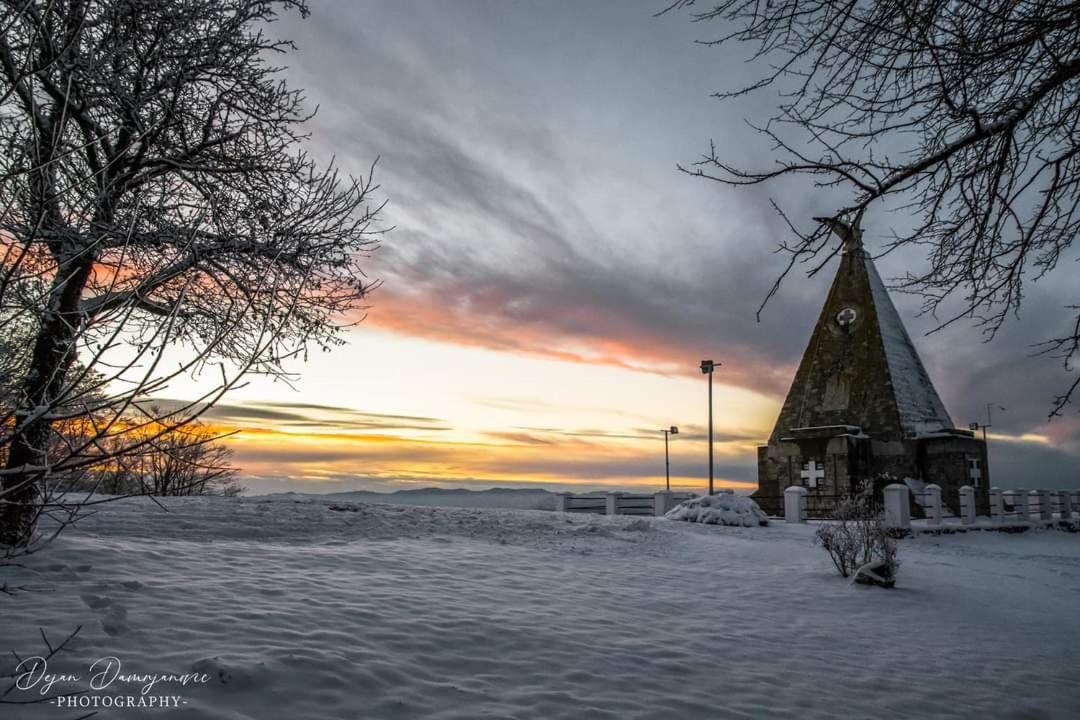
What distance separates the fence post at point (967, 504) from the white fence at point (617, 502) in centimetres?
847

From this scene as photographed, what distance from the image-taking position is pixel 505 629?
598 cm

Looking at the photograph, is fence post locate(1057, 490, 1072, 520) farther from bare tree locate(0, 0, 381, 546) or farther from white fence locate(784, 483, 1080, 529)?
bare tree locate(0, 0, 381, 546)

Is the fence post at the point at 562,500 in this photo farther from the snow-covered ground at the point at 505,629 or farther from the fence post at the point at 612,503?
the snow-covered ground at the point at 505,629

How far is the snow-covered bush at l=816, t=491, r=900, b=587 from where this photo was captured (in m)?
9.73

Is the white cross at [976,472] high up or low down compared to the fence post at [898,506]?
up

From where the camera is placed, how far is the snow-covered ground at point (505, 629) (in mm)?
4348

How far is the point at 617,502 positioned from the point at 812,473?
6.98 m

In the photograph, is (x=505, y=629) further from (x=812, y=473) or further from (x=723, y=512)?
(x=812, y=473)

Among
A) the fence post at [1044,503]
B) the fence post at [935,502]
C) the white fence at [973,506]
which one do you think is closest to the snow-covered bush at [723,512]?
the white fence at [973,506]

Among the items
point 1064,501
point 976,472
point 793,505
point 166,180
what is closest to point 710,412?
point 793,505

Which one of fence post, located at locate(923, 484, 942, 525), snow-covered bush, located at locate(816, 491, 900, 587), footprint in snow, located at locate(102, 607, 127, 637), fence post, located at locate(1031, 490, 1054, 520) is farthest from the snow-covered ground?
fence post, located at locate(1031, 490, 1054, 520)

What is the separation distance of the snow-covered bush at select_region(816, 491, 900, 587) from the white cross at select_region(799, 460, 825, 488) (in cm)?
1292

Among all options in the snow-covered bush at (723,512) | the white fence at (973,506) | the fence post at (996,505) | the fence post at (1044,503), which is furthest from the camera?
the fence post at (1044,503)

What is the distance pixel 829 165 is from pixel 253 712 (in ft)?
19.0
